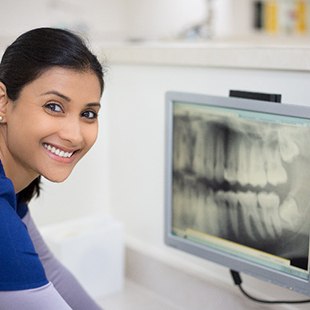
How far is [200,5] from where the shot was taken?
489cm

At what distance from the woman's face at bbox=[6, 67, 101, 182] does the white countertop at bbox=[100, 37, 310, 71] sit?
8.6 inches

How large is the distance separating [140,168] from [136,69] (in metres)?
0.26

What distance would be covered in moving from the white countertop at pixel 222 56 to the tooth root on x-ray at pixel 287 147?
17 cm

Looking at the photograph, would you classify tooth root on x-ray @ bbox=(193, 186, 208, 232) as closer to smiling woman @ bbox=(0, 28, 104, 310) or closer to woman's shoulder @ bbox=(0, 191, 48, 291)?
smiling woman @ bbox=(0, 28, 104, 310)

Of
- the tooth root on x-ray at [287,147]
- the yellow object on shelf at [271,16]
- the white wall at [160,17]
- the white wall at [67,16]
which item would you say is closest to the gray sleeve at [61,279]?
the tooth root on x-ray at [287,147]

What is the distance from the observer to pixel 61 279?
126cm

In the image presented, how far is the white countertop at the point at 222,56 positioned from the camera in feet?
3.77

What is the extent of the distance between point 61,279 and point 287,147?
546mm

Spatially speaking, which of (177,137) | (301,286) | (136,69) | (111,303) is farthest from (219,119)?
(111,303)

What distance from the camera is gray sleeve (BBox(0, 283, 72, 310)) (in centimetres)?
83

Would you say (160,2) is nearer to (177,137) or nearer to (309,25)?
(309,25)

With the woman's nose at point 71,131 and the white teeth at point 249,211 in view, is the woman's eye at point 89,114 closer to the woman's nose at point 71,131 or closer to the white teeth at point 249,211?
the woman's nose at point 71,131

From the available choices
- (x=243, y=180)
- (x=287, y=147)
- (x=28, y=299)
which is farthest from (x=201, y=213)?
(x=28, y=299)

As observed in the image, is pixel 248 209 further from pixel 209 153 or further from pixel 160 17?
pixel 160 17
